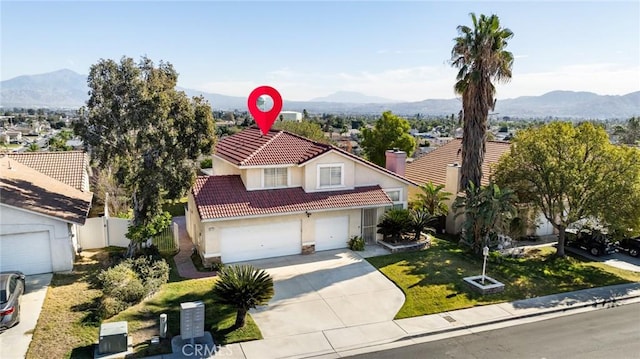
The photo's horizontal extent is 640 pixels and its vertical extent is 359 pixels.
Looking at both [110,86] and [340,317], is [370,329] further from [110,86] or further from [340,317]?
[110,86]

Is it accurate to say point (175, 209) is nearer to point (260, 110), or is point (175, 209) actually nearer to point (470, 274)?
point (260, 110)

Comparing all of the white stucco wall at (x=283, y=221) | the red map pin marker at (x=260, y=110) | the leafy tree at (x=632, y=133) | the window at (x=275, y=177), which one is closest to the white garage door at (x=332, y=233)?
the white stucco wall at (x=283, y=221)

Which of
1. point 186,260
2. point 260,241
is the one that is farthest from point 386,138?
point 186,260

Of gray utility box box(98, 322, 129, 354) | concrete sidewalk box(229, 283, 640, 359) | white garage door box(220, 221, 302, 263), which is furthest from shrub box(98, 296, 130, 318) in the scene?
white garage door box(220, 221, 302, 263)

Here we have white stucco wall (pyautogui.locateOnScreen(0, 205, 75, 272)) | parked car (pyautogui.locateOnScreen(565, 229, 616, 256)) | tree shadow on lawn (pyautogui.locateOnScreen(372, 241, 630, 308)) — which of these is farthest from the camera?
parked car (pyautogui.locateOnScreen(565, 229, 616, 256))

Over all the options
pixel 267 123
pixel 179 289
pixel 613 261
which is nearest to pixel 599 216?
pixel 613 261

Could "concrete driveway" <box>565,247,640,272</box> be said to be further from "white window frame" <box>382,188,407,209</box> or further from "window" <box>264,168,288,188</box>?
"window" <box>264,168,288,188</box>
